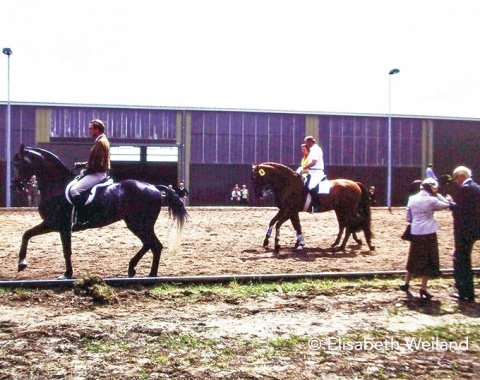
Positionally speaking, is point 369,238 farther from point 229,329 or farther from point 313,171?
point 229,329

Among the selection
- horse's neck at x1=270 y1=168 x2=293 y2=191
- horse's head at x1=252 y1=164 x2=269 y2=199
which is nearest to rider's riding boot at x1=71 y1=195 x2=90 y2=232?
horse's head at x1=252 y1=164 x2=269 y2=199

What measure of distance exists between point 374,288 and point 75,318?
430cm

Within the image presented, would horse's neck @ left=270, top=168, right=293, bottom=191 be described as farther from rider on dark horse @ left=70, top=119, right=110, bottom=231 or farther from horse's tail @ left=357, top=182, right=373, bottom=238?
rider on dark horse @ left=70, top=119, right=110, bottom=231

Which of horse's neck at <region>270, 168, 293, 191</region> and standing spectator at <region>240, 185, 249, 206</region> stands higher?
horse's neck at <region>270, 168, 293, 191</region>

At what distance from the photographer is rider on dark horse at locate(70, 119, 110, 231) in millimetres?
8039

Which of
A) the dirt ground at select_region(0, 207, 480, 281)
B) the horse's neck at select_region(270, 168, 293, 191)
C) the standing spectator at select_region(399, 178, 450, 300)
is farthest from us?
the horse's neck at select_region(270, 168, 293, 191)

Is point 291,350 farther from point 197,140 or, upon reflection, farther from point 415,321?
point 197,140

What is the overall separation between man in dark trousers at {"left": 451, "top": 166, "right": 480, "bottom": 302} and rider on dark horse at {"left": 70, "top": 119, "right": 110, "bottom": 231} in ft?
17.6

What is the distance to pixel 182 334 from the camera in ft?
17.3

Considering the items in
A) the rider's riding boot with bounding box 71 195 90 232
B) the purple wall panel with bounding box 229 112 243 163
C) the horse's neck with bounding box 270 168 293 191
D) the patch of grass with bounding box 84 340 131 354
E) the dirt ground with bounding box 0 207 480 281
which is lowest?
the dirt ground with bounding box 0 207 480 281

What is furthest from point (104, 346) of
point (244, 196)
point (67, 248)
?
point (244, 196)

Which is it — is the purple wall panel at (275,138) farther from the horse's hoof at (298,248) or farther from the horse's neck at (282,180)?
the horse's hoof at (298,248)

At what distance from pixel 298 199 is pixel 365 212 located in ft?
6.38

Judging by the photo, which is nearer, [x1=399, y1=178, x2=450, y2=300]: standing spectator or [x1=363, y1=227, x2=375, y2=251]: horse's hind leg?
[x1=399, y1=178, x2=450, y2=300]: standing spectator
